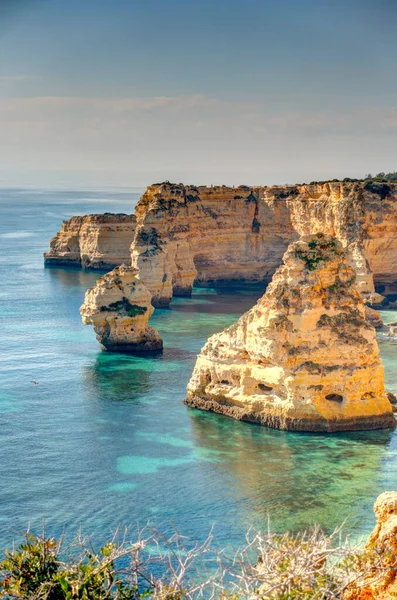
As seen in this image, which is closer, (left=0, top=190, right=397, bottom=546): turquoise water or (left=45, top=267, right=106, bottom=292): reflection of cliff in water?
(left=0, top=190, right=397, bottom=546): turquoise water

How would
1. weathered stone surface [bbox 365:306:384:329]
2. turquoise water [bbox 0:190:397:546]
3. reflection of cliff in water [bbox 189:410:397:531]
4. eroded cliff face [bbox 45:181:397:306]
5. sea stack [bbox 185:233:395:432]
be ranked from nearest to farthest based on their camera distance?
1. turquoise water [bbox 0:190:397:546]
2. reflection of cliff in water [bbox 189:410:397:531]
3. sea stack [bbox 185:233:395:432]
4. weathered stone surface [bbox 365:306:384:329]
5. eroded cliff face [bbox 45:181:397:306]

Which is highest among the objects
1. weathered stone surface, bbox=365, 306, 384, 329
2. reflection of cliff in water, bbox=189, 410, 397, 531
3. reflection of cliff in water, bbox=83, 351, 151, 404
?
weathered stone surface, bbox=365, 306, 384, 329

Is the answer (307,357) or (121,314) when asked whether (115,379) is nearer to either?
(121,314)

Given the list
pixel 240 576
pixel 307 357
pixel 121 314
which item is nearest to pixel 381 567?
pixel 240 576

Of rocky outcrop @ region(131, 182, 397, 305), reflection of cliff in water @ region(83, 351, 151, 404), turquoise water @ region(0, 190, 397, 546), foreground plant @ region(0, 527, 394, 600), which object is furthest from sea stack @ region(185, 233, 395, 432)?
rocky outcrop @ region(131, 182, 397, 305)

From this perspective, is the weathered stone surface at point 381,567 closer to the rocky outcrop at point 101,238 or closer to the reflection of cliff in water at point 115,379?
the reflection of cliff in water at point 115,379

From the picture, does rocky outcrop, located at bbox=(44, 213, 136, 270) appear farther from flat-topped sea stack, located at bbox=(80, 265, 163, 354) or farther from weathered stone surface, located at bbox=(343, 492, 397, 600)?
weathered stone surface, located at bbox=(343, 492, 397, 600)
